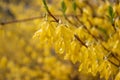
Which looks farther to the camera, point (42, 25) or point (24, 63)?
point (24, 63)

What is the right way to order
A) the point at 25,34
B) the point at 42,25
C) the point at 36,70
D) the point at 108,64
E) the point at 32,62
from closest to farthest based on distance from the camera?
the point at 42,25, the point at 108,64, the point at 36,70, the point at 32,62, the point at 25,34

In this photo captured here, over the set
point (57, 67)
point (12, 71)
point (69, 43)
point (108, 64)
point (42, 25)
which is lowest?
point (12, 71)

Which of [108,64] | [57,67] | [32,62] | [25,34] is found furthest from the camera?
[25,34]

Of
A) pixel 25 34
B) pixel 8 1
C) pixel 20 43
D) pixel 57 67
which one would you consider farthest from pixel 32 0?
pixel 57 67

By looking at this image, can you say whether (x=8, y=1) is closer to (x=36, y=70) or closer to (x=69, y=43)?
(x=36, y=70)

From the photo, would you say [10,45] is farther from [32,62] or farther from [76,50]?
[76,50]

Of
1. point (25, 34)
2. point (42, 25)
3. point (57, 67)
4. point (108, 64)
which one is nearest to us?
point (42, 25)

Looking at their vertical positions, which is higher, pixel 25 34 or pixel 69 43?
pixel 69 43

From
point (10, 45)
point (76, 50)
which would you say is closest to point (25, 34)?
point (10, 45)

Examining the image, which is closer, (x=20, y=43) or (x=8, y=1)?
(x=20, y=43)
